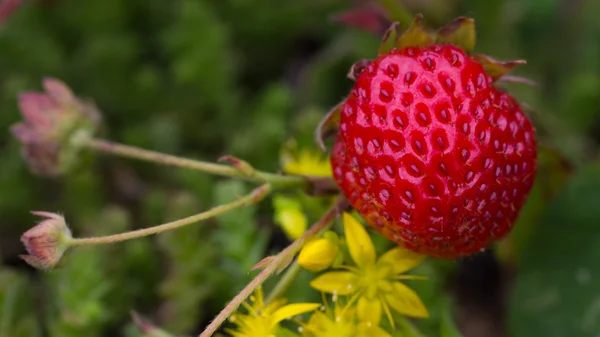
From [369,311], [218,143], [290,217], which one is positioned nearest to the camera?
[369,311]

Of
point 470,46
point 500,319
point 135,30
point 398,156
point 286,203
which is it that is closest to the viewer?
point 398,156

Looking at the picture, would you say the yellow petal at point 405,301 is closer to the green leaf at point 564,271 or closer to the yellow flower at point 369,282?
the yellow flower at point 369,282

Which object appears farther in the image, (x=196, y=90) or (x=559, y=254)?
(x=196, y=90)

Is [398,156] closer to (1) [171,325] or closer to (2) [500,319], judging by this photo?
(1) [171,325]

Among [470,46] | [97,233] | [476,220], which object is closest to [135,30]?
[97,233]

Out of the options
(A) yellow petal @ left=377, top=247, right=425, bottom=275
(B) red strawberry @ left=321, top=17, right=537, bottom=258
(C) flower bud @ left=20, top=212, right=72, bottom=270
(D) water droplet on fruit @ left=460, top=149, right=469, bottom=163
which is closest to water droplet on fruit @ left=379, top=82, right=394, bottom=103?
(B) red strawberry @ left=321, top=17, right=537, bottom=258

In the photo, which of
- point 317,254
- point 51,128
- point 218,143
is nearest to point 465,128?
point 317,254

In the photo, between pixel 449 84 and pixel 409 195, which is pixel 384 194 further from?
pixel 449 84
